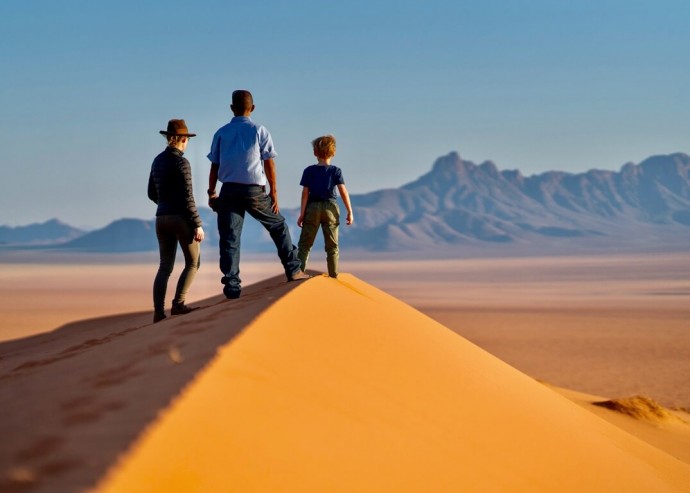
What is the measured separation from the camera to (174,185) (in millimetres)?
5598

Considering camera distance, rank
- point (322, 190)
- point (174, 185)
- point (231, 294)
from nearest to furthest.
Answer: point (174, 185)
point (231, 294)
point (322, 190)

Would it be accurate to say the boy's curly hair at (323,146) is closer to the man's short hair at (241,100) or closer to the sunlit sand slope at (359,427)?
the man's short hair at (241,100)

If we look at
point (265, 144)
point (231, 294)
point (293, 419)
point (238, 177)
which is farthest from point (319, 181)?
point (293, 419)

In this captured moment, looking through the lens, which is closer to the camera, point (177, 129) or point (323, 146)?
point (177, 129)

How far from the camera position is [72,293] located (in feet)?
123

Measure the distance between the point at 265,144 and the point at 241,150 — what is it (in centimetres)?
21

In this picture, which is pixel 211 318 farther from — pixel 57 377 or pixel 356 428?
pixel 356 428

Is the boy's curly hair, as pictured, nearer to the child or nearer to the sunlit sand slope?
the child

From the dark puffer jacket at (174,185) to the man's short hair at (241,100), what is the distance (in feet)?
1.91

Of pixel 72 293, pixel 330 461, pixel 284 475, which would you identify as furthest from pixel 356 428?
pixel 72 293

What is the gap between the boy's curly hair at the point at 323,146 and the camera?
6.43 m

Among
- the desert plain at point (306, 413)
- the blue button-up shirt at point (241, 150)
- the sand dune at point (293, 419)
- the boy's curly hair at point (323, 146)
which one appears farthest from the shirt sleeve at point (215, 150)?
the sand dune at point (293, 419)

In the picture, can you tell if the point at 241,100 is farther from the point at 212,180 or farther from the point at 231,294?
the point at 231,294

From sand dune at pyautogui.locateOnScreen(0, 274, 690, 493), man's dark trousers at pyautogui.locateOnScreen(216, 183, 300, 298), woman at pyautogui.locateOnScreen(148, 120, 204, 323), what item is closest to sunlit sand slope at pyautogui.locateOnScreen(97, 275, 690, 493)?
sand dune at pyautogui.locateOnScreen(0, 274, 690, 493)
